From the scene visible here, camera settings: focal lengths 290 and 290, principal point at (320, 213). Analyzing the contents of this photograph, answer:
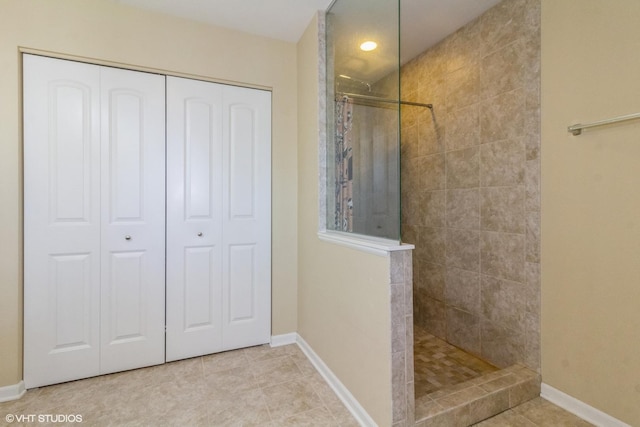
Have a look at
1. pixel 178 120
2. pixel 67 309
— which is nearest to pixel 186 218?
pixel 178 120

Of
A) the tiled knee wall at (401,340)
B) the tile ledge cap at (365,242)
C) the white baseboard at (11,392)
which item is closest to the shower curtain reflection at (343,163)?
the tile ledge cap at (365,242)

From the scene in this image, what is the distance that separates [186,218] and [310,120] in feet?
3.92

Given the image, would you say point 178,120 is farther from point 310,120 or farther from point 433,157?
point 433,157

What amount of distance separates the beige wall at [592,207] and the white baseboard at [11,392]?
10.4 feet

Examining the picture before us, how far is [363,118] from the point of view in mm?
1966

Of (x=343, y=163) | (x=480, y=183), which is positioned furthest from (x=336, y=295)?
(x=480, y=183)

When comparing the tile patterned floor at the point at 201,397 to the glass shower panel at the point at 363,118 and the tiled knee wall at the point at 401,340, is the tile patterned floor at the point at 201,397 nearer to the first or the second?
the tiled knee wall at the point at 401,340

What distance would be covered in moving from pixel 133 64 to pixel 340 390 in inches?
100

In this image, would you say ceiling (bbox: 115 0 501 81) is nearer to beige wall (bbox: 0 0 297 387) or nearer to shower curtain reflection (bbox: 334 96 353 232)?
beige wall (bbox: 0 0 297 387)

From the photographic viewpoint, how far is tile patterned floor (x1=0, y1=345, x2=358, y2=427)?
1571mm

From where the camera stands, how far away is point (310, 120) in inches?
86.9

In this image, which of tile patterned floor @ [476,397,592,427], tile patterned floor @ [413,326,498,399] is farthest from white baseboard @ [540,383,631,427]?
tile patterned floor @ [413,326,498,399]

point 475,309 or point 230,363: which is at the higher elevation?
point 475,309

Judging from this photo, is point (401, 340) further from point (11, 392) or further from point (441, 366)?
point (11, 392)
